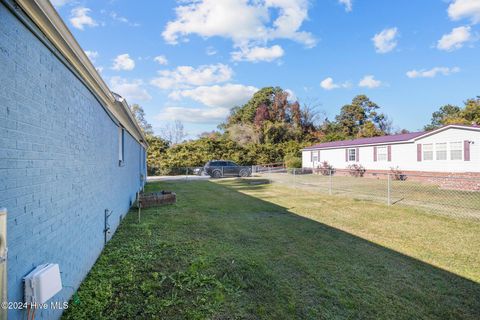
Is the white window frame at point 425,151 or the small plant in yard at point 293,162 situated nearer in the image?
the white window frame at point 425,151

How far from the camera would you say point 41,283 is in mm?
1896

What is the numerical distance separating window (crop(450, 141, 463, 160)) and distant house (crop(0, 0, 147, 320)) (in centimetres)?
1934

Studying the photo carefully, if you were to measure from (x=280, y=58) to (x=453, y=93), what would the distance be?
1193 inches

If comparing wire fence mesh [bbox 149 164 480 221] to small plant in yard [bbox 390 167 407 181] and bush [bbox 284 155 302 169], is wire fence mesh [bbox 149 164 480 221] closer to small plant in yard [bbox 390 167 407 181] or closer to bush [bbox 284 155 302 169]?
small plant in yard [bbox 390 167 407 181]

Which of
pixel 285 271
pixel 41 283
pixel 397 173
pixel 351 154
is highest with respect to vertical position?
pixel 351 154

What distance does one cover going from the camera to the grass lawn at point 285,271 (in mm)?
2826

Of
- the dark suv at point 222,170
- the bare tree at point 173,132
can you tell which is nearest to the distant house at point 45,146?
the dark suv at point 222,170

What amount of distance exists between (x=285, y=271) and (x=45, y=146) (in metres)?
3.32

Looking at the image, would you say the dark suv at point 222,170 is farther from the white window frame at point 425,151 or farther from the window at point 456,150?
the window at point 456,150

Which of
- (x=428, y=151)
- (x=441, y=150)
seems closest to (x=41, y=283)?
(x=441, y=150)

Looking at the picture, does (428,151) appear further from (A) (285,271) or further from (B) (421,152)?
(A) (285,271)

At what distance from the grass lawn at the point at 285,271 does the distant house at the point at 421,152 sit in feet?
36.9

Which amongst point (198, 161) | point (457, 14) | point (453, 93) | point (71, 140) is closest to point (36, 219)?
point (71, 140)

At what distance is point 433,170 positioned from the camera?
55.3 ft
